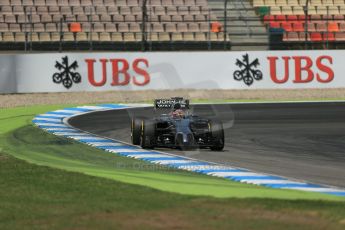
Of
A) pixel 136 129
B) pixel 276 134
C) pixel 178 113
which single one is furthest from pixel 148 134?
pixel 276 134

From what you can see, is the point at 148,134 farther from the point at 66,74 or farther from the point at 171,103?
the point at 66,74

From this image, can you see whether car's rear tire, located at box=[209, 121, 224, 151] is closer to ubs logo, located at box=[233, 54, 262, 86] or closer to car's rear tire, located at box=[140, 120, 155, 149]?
car's rear tire, located at box=[140, 120, 155, 149]

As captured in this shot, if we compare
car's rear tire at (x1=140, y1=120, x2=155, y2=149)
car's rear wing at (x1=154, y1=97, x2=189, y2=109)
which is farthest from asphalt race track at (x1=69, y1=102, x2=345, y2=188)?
car's rear wing at (x1=154, y1=97, x2=189, y2=109)

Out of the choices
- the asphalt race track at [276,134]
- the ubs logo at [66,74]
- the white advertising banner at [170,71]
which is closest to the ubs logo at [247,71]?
the white advertising banner at [170,71]

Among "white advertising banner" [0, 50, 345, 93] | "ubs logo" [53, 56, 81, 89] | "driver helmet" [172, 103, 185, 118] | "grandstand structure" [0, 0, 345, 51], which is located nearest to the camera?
"driver helmet" [172, 103, 185, 118]

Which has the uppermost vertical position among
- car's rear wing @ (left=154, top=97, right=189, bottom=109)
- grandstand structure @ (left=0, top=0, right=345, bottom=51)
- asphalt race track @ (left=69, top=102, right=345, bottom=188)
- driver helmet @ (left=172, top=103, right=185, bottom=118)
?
grandstand structure @ (left=0, top=0, right=345, bottom=51)

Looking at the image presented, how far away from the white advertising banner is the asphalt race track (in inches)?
128

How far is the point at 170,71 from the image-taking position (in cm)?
2969

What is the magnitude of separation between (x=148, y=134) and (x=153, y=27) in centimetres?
1967

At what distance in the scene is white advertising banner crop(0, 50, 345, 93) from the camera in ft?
93.9

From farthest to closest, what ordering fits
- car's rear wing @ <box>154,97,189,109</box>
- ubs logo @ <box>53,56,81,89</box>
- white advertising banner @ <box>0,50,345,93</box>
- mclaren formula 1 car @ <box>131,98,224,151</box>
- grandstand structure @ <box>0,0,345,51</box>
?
grandstand structure @ <box>0,0,345,51</box>, ubs logo @ <box>53,56,81,89</box>, white advertising banner @ <box>0,50,345,93</box>, car's rear wing @ <box>154,97,189,109</box>, mclaren formula 1 car @ <box>131,98,224,151</box>

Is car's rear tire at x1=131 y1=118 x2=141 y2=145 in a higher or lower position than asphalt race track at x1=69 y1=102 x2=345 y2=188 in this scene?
higher

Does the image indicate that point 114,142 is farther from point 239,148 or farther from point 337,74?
point 337,74

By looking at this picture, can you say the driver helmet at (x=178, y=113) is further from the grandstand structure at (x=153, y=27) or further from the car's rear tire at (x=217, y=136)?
the grandstand structure at (x=153, y=27)
